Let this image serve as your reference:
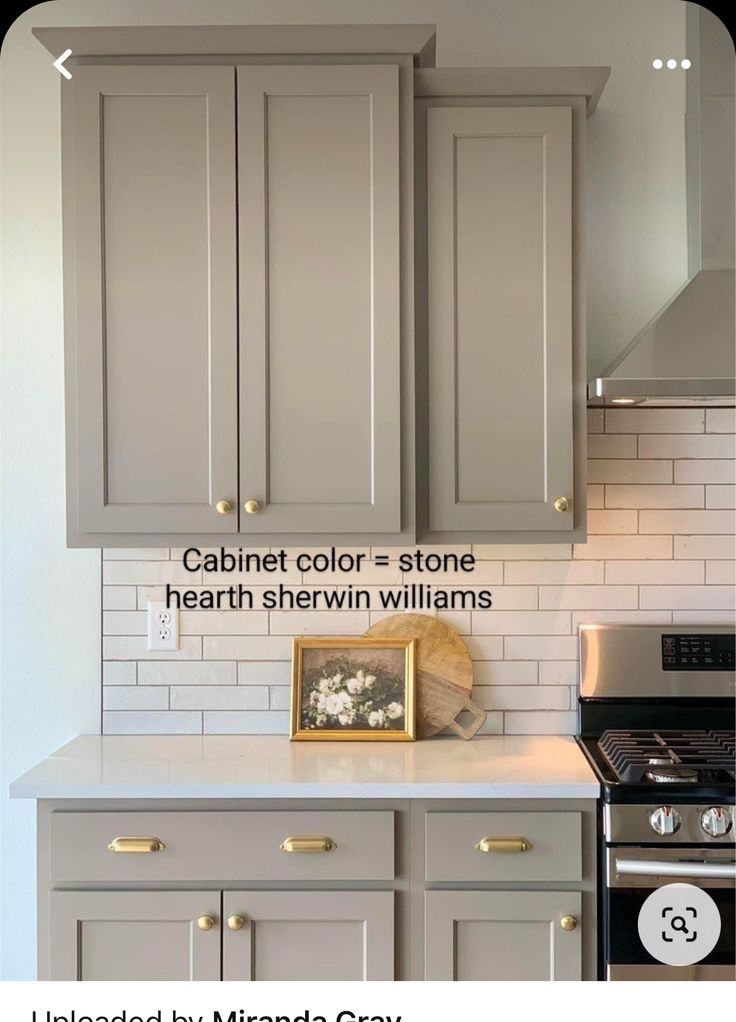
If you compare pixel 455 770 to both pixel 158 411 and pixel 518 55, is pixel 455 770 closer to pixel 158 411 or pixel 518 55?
pixel 158 411

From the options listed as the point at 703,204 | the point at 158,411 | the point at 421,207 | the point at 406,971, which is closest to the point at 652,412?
the point at 703,204

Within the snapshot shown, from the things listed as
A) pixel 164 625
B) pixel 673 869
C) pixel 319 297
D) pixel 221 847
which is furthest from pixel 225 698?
pixel 673 869

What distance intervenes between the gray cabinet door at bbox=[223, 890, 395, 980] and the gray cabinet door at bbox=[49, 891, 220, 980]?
0.17 ft

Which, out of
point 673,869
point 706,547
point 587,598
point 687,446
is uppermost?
point 687,446

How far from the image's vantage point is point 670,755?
2385 mm

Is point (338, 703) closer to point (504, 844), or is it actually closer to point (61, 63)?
point (504, 844)

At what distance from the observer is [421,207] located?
2447 millimetres

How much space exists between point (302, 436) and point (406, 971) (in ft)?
4.03

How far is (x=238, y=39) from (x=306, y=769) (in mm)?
1715

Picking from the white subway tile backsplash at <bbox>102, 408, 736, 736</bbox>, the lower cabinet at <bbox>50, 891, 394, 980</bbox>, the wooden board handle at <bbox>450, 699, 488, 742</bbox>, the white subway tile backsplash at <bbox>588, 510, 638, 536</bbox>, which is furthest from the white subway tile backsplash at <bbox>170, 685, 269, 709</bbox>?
the white subway tile backsplash at <bbox>588, 510, 638, 536</bbox>

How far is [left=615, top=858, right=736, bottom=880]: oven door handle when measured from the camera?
7.06 feet

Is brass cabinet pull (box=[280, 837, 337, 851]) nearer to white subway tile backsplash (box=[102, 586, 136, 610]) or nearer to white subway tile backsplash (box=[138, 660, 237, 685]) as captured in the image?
white subway tile backsplash (box=[138, 660, 237, 685])

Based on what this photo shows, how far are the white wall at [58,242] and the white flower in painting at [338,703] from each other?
0.65 metres

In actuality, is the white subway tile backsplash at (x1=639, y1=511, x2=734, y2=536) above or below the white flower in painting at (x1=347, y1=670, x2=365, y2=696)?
above
